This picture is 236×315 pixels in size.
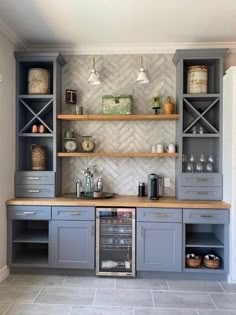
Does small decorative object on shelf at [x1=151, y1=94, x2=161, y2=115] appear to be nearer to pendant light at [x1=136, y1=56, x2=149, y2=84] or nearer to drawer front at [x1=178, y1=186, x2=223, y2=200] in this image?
pendant light at [x1=136, y1=56, x2=149, y2=84]

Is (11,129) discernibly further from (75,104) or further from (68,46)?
(68,46)

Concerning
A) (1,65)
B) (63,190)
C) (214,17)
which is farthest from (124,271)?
(214,17)

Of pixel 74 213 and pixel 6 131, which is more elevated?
pixel 6 131

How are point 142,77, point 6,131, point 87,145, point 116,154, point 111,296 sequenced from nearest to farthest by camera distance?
1. point 111,296
2. point 6,131
3. point 142,77
4. point 116,154
5. point 87,145

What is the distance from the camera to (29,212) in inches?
126

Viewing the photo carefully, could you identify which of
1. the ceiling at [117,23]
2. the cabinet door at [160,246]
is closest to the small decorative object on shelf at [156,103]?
the ceiling at [117,23]

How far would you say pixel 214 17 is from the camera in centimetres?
286

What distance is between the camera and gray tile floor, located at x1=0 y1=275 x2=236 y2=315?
2506 mm

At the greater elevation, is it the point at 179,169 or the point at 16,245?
the point at 179,169

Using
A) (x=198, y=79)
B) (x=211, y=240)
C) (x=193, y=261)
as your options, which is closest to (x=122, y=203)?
(x=193, y=261)

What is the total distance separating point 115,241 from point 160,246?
19.4 inches

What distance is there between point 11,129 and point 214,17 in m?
2.50

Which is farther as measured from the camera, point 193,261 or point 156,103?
point 156,103

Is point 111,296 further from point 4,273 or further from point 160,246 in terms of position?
point 4,273
